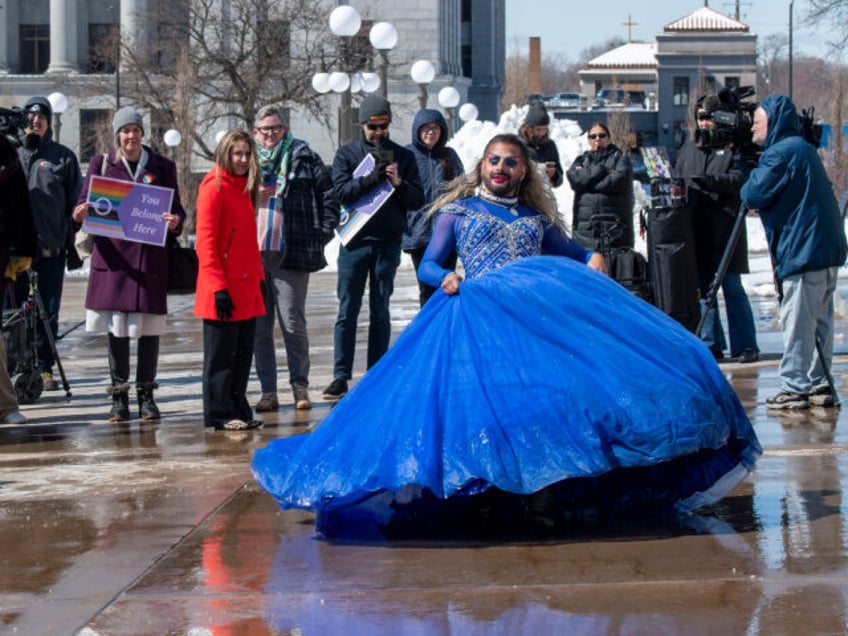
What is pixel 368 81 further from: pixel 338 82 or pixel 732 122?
pixel 732 122

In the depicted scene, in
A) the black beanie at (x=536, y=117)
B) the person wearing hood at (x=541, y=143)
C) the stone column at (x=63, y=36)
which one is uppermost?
the stone column at (x=63, y=36)

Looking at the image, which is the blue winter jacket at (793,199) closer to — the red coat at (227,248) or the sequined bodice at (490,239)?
the sequined bodice at (490,239)

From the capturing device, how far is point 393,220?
1093 centimetres

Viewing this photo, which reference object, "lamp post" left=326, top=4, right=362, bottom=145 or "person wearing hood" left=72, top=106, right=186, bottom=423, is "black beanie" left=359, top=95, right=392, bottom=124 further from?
"lamp post" left=326, top=4, right=362, bottom=145

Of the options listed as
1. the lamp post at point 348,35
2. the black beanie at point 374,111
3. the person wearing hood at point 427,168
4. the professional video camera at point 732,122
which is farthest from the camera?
the lamp post at point 348,35

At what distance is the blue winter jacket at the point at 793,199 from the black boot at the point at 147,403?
4.06 m

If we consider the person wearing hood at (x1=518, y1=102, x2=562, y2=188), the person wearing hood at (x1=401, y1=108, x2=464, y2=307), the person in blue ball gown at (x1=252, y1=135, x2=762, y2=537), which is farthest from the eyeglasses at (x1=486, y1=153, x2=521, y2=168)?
the person wearing hood at (x1=518, y1=102, x2=562, y2=188)

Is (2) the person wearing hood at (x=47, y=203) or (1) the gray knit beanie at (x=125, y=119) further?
(2) the person wearing hood at (x=47, y=203)

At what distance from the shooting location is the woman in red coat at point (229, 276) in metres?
9.30

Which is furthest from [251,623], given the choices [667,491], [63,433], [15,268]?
[15,268]

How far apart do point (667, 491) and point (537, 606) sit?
1.44 meters

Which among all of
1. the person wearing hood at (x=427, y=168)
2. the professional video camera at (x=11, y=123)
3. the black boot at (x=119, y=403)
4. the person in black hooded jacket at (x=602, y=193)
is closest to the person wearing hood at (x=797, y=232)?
the person wearing hood at (x=427, y=168)

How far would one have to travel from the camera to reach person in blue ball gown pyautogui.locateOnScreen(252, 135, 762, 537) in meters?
6.05

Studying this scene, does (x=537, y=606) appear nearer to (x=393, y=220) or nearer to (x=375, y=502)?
(x=375, y=502)
